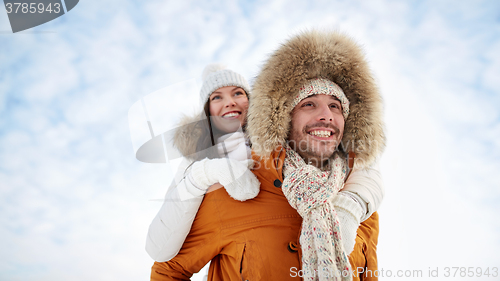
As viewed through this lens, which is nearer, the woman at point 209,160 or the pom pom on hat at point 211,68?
the woman at point 209,160

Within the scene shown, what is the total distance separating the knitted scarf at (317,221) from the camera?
168 cm

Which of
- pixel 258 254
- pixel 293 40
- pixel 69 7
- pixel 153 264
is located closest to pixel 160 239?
pixel 153 264

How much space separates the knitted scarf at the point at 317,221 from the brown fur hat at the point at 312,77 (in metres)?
0.36

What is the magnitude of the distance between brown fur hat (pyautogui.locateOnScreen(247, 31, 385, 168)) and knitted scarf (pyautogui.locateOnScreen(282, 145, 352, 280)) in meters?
0.36

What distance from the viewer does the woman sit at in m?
1.89

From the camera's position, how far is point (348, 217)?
5.97ft

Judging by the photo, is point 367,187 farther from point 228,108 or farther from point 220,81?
point 220,81

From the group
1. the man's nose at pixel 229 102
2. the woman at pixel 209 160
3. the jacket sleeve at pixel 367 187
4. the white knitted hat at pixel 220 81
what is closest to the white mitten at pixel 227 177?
the woman at pixel 209 160

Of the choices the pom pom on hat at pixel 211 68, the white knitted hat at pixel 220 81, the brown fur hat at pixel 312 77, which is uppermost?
the pom pom on hat at pixel 211 68

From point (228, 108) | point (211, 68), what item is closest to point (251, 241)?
point (228, 108)

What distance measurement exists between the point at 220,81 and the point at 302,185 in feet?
4.99

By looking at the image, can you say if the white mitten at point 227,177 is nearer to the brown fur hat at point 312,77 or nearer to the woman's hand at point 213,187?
the woman's hand at point 213,187

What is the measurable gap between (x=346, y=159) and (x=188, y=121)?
1.54m

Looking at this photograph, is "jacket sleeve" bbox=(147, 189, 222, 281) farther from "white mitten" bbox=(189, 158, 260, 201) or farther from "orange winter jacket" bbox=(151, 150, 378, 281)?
"white mitten" bbox=(189, 158, 260, 201)
